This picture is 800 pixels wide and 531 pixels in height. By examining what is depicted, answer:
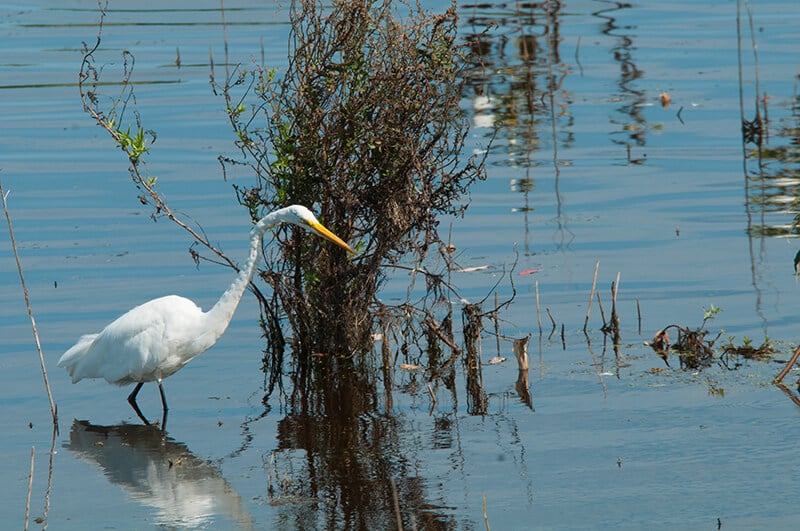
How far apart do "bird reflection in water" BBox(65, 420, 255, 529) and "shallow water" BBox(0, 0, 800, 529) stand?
0.06 ft

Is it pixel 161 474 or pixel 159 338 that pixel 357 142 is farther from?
pixel 161 474

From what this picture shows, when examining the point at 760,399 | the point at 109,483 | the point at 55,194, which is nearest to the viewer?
the point at 109,483

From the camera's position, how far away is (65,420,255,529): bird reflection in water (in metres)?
5.88

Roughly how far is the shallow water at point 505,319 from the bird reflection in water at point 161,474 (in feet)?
0.06

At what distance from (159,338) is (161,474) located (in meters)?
1.11

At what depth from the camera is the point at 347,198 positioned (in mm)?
7566

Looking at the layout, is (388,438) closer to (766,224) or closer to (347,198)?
(347,198)

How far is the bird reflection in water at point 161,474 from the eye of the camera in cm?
588

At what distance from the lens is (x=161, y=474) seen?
6.48m

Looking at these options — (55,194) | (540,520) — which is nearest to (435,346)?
(540,520)

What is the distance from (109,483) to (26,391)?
1698 mm

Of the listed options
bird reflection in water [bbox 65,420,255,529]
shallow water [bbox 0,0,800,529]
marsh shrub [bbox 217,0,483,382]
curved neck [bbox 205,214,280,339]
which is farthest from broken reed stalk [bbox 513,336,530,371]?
bird reflection in water [bbox 65,420,255,529]

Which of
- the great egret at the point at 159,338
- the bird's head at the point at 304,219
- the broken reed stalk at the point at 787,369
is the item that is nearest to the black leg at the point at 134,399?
the great egret at the point at 159,338

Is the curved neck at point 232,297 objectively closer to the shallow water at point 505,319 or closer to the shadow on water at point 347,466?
the shallow water at point 505,319
